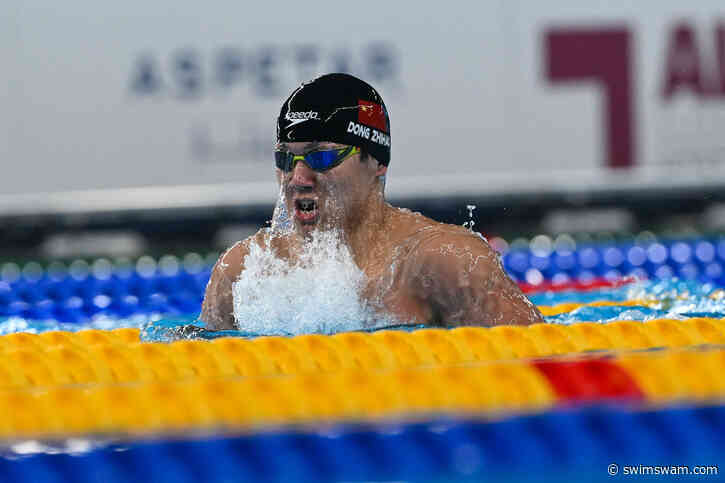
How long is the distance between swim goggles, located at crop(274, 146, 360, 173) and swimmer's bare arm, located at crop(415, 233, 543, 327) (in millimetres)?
357

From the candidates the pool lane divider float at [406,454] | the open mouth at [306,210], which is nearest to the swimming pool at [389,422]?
the pool lane divider float at [406,454]

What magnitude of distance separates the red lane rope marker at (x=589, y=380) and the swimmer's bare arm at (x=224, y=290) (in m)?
1.36

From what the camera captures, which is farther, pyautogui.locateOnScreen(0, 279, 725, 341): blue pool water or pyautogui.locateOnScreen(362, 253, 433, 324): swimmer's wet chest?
pyautogui.locateOnScreen(0, 279, 725, 341): blue pool water

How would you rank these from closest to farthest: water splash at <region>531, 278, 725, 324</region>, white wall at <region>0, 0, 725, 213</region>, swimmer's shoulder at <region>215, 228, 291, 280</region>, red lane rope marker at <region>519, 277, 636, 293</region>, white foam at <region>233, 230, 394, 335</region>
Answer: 1. white foam at <region>233, 230, 394, 335</region>
2. swimmer's shoulder at <region>215, 228, 291, 280</region>
3. water splash at <region>531, 278, 725, 324</region>
4. red lane rope marker at <region>519, 277, 636, 293</region>
5. white wall at <region>0, 0, 725, 213</region>

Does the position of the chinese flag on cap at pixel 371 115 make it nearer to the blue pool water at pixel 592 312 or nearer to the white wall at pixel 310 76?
the blue pool water at pixel 592 312

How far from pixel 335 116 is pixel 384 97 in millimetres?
3779

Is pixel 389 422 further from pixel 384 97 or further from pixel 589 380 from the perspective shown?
pixel 384 97

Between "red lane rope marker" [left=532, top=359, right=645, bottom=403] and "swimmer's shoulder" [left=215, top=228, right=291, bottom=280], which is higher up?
"swimmer's shoulder" [left=215, top=228, right=291, bottom=280]

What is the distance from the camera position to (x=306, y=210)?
2.90 m

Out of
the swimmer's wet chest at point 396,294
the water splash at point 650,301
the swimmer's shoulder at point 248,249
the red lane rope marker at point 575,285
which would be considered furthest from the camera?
the red lane rope marker at point 575,285

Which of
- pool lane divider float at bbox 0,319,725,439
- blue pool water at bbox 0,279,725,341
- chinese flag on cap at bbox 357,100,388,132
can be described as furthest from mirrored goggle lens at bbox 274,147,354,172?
pool lane divider float at bbox 0,319,725,439

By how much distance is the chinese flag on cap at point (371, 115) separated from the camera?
2982 mm

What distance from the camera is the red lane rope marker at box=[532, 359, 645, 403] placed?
6.05 ft

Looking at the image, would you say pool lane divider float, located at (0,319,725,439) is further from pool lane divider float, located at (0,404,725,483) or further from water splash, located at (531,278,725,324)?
water splash, located at (531,278,725,324)
